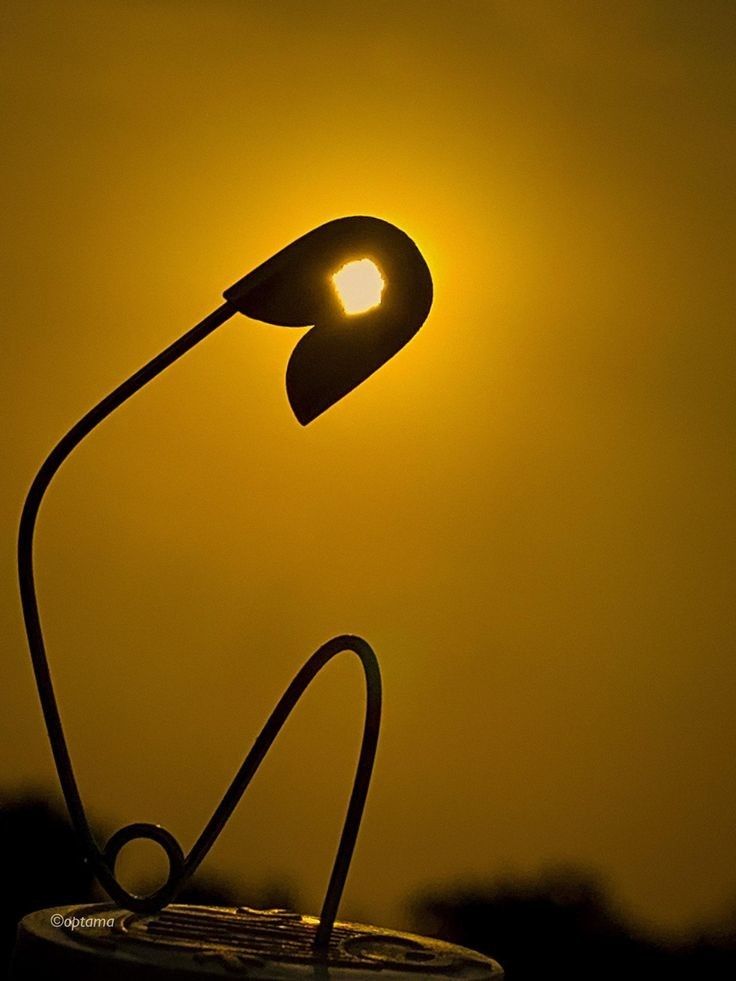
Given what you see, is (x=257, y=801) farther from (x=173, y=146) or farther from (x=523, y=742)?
(x=173, y=146)

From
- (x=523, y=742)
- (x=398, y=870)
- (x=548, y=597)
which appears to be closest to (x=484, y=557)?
(x=548, y=597)

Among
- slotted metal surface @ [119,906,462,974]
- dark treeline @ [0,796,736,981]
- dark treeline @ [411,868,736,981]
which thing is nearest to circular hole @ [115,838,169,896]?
dark treeline @ [0,796,736,981]

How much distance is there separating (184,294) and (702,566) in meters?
0.58

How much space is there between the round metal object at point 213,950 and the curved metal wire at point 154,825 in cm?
2

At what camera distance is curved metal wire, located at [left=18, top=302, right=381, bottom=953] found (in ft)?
3.14

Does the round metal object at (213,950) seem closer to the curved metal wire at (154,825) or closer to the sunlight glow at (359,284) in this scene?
the curved metal wire at (154,825)

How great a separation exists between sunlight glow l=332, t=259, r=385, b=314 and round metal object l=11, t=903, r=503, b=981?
404 millimetres

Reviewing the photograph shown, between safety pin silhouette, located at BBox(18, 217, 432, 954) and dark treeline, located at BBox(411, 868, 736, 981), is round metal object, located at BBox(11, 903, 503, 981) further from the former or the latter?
dark treeline, located at BBox(411, 868, 736, 981)

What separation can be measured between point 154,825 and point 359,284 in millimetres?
370

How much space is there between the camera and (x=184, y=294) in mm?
1474

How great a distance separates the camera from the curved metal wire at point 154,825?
956 millimetres

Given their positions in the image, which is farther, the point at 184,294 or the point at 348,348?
the point at 184,294

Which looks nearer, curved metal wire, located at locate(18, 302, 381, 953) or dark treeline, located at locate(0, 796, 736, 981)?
curved metal wire, located at locate(18, 302, 381, 953)

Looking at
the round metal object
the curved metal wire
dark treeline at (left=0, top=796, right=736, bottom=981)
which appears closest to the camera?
the round metal object
